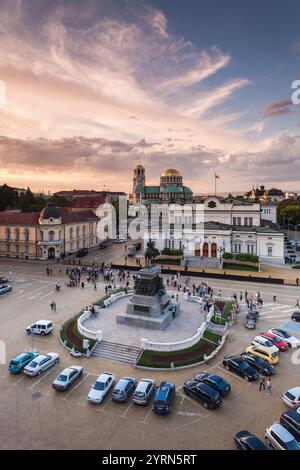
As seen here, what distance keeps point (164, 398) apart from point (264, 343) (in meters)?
11.2

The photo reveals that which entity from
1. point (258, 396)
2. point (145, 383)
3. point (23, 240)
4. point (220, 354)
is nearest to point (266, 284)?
point (220, 354)

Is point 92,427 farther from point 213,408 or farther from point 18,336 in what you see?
point 18,336

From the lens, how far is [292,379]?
22125 mm

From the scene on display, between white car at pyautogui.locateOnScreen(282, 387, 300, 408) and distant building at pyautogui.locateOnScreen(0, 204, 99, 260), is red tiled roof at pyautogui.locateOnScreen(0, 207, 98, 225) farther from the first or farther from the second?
white car at pyautogui.locateOnScreen(282, 387, 300, 408)

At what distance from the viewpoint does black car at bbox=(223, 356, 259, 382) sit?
865 inches

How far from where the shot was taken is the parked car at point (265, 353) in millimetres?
24181

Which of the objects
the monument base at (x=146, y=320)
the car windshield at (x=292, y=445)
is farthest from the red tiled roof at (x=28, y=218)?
the car windshield at (x=292, y=445)

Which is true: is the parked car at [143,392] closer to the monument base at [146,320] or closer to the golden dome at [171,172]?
the monument base at [146,320]

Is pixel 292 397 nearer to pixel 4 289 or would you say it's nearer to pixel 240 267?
pixel 4 289

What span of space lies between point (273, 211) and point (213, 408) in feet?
212

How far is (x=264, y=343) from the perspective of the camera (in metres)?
26.1

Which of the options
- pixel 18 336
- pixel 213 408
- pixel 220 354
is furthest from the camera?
pixel 18 336

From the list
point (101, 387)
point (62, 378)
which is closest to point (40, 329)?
point (62, 378)

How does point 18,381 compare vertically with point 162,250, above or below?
below
